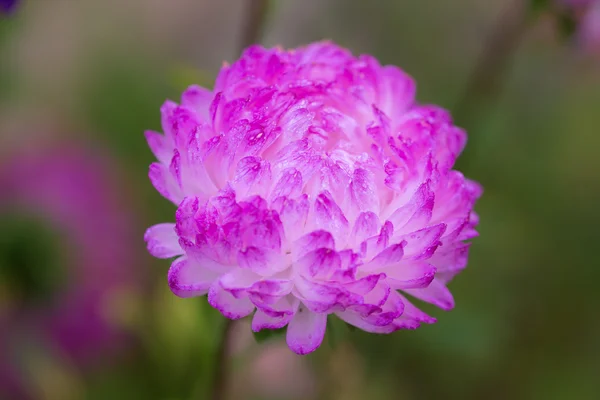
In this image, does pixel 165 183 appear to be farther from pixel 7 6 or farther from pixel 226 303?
pixel 7 6

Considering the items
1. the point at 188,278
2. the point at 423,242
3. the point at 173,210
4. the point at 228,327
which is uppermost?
the point at 423,242

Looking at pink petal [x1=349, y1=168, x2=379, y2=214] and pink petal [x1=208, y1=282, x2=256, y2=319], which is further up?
pink petal [x1=349, y1=168, x2=379, y2=214]

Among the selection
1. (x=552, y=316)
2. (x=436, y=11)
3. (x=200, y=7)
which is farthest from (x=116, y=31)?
(x=552, y=316)

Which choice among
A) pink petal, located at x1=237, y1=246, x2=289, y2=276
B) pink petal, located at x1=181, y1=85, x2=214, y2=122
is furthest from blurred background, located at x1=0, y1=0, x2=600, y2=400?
pink petal, located at x1=237, y1=246, x2=289, y2=276

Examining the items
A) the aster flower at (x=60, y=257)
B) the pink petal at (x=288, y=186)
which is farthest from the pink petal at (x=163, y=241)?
the aster flower at (x=60, y=257)

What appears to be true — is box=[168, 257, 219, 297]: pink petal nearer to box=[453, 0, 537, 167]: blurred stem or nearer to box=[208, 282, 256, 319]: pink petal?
box=[208, 282, 256, 319]: pink petal

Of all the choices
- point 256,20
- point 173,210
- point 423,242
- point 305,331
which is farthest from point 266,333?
point 173,210
